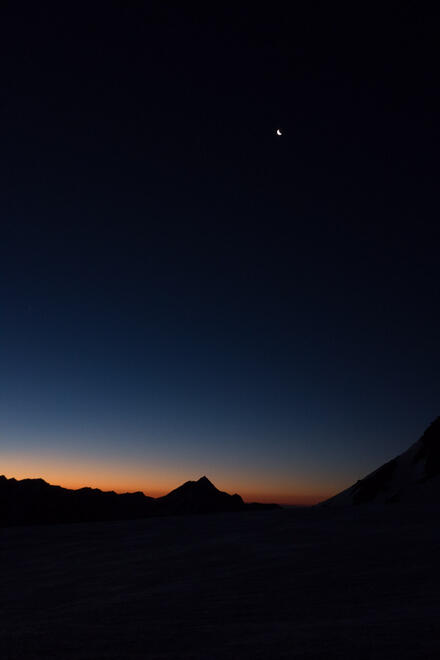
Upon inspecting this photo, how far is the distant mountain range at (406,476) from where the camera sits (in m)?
113

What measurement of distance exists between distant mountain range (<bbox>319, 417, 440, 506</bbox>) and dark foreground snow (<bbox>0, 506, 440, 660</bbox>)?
103 m

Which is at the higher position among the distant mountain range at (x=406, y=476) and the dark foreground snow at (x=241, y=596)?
the distant mountain range at (x=406, y=476)

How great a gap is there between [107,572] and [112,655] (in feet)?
16.8

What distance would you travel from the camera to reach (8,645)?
509 centimetres

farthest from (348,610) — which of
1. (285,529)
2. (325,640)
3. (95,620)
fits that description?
(285,529)

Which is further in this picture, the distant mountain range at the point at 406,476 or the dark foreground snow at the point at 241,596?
the distant mountain range at the point at 406,476

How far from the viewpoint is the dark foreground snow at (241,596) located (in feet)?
14.1

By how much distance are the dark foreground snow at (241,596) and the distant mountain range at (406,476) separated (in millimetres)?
102649

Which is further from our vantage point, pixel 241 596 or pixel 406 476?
pixel 406 476

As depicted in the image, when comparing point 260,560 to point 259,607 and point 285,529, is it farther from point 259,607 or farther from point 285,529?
point 285,529

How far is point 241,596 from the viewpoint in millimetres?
6125

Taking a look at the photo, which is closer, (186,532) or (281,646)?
(281,646)

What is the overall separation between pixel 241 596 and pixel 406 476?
12886 centimetres

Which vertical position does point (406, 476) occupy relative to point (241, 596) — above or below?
above
